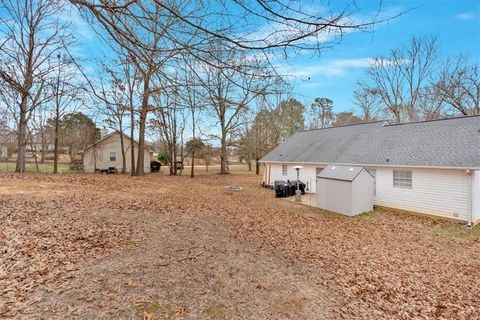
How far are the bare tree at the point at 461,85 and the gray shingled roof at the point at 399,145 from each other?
487 inches

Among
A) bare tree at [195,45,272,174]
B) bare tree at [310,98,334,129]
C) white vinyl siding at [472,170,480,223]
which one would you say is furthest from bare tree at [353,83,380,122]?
bare tree at [195,45,272,174]

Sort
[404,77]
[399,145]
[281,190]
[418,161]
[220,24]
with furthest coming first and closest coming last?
1. [404,77]
2. [281,190]
3. [399,145]
4. [418,161]
5. [220,24]

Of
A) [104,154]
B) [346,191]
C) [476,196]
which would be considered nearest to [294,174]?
[346,191]

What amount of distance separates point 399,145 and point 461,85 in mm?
15173

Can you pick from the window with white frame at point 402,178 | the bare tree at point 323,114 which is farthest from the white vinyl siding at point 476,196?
the bare tree at point 323,114

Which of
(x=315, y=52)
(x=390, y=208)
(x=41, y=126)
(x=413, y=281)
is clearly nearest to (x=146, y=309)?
(x=315, y=52)

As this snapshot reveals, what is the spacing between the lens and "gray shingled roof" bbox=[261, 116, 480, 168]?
33.1 feet

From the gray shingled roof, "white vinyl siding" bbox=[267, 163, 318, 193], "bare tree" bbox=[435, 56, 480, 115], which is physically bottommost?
"white vinyl siding" bbox=[267, 163, 318, 193]

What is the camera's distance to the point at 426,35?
2305 centimetres

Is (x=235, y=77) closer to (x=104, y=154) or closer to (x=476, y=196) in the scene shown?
(x=476, y=196)

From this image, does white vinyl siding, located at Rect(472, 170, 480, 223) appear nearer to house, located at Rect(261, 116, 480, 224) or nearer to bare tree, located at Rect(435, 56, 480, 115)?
house, located at Rect(261, 116, 480, 224)

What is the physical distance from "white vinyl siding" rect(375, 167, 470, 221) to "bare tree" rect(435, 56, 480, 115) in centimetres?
1663

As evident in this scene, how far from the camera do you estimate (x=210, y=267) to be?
442cm

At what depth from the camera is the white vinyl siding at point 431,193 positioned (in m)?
9.39
